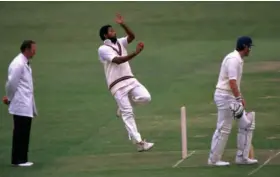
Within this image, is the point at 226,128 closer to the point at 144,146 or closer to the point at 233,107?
the point at 233,107

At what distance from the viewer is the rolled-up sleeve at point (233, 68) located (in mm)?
14461

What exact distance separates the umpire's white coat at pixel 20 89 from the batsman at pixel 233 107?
308 cm

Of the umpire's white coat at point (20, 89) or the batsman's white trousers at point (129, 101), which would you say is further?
the batsman's white trousers at point (129, 101)

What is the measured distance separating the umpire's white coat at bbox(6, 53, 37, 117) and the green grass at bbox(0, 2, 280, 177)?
3.11ft

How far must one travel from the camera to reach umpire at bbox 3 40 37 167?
15523 mm

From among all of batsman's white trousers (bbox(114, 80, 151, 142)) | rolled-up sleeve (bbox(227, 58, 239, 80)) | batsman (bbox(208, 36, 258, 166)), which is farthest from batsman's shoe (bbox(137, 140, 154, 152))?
rolled-up sleeve (bbox(227, 58, 239, 80))

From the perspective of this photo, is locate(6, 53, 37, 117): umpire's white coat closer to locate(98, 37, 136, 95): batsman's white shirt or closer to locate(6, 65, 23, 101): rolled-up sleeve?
locate(6, 65, 23, 101): rolled-up sleeve

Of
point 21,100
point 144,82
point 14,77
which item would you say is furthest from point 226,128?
point 144,82

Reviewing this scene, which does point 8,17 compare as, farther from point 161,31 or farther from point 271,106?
point 271,106

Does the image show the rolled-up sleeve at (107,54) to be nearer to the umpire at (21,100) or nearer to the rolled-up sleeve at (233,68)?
the umpire at (21,100)

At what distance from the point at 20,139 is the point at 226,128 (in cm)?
339

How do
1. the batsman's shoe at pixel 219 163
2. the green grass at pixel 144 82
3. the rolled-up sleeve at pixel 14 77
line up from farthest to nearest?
the green grass at pixel 144 82, the rolled-up sleeve at pixel 14 77, the batsman's shoe at pixel 219 163

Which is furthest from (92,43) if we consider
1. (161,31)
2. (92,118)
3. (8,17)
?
(92,118)

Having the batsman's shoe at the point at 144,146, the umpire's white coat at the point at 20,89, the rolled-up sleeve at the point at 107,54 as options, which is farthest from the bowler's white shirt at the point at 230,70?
the umpire's white coat at the point at 20,89
